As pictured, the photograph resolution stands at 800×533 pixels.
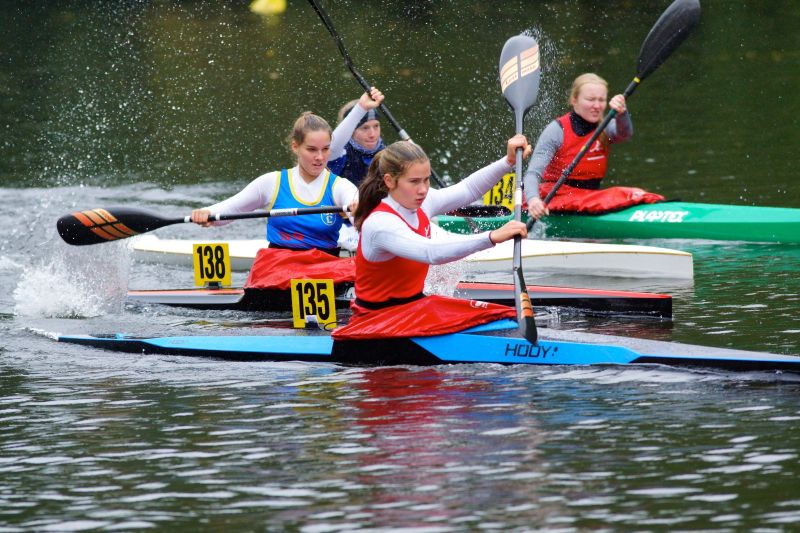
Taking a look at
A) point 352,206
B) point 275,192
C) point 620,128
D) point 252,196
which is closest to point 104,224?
point 252,196

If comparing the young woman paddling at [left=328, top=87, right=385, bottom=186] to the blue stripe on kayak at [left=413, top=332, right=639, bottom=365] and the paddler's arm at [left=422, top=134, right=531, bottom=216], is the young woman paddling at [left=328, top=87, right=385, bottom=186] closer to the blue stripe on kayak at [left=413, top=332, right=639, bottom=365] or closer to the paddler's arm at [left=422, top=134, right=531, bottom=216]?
the paddler's arm at [left=422, top=134, right=531, bottom=216]

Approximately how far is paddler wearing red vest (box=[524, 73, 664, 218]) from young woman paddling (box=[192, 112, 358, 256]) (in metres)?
1.75

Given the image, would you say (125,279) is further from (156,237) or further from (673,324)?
(673,324)

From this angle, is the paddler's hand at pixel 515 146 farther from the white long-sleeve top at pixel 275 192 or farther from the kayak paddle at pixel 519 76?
the white long-sleeve top at pixel 275 192

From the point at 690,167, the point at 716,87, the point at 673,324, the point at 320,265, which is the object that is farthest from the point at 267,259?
the point at 716,87

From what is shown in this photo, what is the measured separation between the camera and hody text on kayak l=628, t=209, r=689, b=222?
12.3 meters

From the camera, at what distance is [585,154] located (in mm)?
12000

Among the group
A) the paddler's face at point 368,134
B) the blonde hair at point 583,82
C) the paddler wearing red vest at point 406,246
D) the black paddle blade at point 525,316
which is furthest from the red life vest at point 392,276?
the blonde hair at point 583,82

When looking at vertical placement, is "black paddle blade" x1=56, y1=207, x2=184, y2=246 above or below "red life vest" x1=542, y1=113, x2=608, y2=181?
below

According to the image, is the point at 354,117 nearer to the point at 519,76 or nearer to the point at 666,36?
the point at 519,76

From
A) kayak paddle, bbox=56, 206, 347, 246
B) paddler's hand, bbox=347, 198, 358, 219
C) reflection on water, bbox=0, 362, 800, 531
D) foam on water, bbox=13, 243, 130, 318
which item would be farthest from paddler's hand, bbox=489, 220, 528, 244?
foam on water, bbox=13, 243, 130, 318

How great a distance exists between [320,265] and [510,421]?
3.43 m

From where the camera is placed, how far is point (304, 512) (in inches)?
212

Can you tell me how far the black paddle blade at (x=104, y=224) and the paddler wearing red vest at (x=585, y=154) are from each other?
9.84ft
